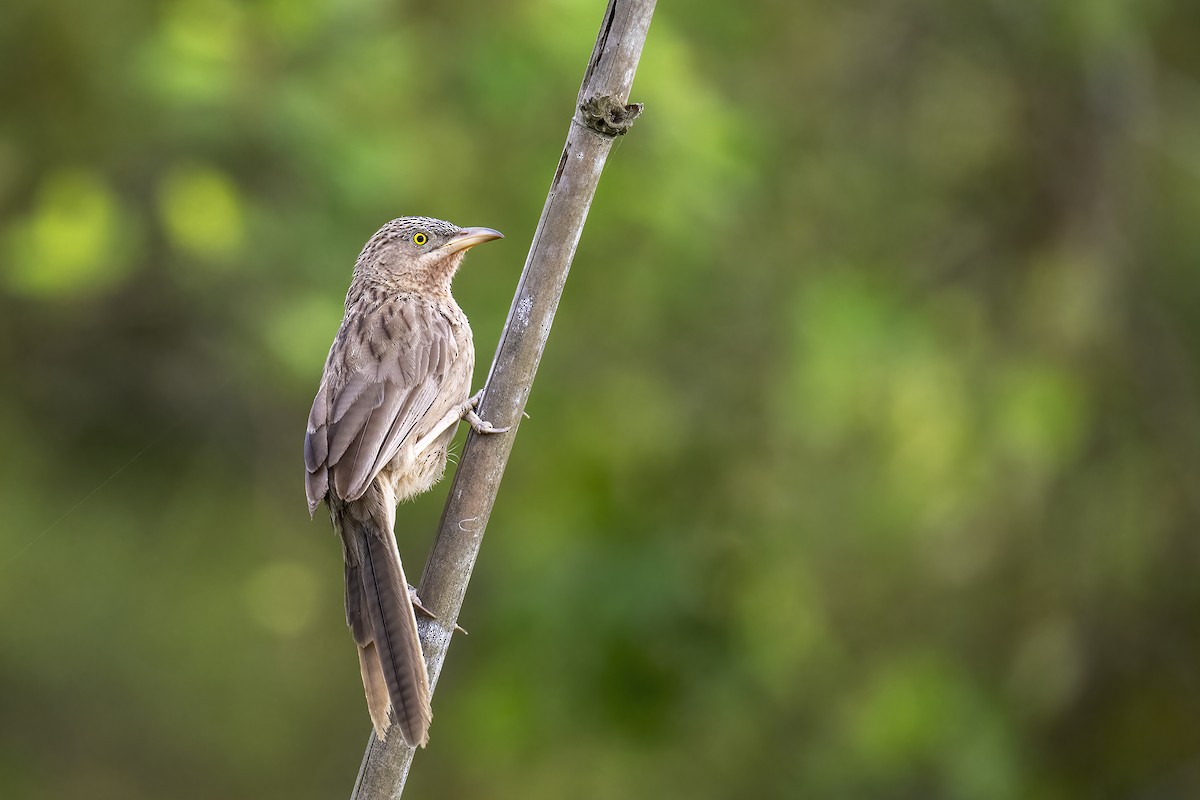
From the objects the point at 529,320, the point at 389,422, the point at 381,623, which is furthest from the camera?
the point at 389,422

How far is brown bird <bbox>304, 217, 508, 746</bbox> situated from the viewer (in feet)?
11.3

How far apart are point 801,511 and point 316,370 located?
333cm

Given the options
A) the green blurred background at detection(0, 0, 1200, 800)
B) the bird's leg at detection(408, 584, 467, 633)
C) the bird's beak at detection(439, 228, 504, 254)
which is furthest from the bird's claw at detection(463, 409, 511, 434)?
the green blurred background at detection(0, 0, 1200, 800)

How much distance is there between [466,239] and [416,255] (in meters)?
0.28

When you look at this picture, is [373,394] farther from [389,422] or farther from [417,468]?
[417,468]

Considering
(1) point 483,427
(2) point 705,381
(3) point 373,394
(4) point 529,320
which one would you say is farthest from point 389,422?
(2) point 705,381

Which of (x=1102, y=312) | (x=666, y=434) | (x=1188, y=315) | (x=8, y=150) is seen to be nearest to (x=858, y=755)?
(x=666, y=434)

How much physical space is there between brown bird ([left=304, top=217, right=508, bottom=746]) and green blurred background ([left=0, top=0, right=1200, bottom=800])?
2.24m

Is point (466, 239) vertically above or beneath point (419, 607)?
above

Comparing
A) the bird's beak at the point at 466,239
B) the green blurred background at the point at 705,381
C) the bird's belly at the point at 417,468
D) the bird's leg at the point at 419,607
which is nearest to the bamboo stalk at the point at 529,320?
the bird's leg at the point at 419,607

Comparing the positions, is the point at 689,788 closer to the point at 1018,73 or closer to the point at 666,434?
the point at 666,434

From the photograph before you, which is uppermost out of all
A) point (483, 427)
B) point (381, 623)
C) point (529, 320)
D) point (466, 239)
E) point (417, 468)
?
point (466, 239)

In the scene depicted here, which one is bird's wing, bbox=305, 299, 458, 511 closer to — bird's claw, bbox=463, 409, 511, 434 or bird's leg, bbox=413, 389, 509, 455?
bird's leg, bbox=413, 389, 509, 455

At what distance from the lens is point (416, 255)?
4.98m
